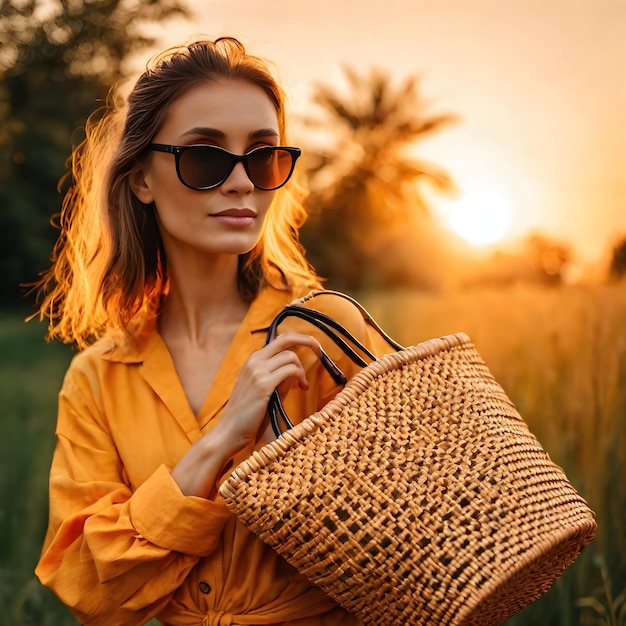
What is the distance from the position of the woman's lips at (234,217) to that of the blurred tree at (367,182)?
680 centimetres

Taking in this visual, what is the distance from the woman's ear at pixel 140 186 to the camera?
192 cm

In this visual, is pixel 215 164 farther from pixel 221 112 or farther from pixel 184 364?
pixel 184 364

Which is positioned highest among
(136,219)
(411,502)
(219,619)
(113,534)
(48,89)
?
(48,89)

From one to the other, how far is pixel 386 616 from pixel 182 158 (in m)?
1.00

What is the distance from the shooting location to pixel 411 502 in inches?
51.1

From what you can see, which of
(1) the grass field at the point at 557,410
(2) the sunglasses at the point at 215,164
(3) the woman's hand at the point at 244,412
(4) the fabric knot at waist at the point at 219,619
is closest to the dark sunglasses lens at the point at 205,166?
(2) the sunglasses at the point at 215,164

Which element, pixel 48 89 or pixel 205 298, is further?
pixel 48 89

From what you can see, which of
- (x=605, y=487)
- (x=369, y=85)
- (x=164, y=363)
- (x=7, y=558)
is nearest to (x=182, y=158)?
(x=164, y=363)

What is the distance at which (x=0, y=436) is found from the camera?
4672 millimetres

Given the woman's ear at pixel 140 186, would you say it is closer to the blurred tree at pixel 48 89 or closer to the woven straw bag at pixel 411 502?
the woven straw bag at pixel 411 502

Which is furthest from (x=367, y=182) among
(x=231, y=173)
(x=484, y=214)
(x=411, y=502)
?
(x=411, y=502)

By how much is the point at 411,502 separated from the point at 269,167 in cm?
80

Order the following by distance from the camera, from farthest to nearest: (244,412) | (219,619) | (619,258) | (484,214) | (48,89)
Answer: (48,89)
(484,214)
(619,258)
(219,619)
(244,412)

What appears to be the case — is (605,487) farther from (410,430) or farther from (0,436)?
(0,436)
